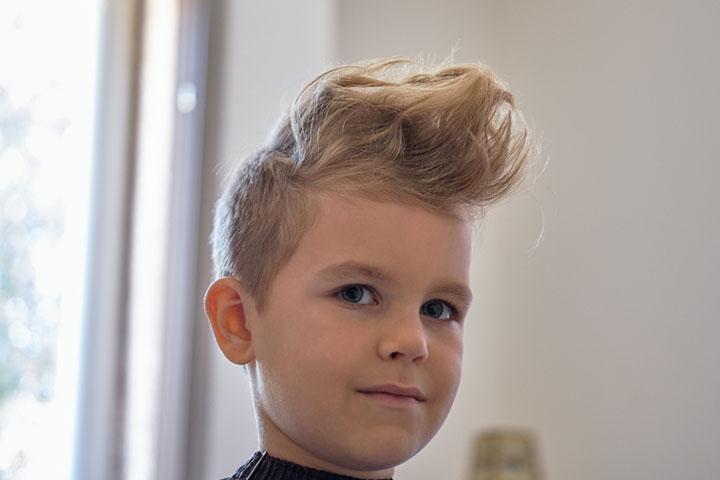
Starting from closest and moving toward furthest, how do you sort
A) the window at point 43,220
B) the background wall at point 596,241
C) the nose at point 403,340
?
the nose at point 403,340
the window at point 43,220
the background wall at point 596,241

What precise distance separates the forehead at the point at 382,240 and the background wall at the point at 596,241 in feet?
5.86

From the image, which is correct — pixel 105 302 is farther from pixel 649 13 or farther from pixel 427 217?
pixel 649 13

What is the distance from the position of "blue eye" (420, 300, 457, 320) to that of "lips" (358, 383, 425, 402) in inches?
2.9

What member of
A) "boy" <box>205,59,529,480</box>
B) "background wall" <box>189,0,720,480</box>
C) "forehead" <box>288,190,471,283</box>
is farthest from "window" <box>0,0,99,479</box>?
"forehead" <box>288,190,471,283</box>

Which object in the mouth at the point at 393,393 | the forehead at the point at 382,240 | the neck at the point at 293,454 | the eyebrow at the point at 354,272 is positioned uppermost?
the forehead at the point at 382,240

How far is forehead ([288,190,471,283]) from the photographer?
86cm

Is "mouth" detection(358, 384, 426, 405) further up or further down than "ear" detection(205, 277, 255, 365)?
further down

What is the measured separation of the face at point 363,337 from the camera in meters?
0.85

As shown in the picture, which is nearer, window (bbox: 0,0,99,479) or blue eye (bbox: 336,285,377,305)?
blue eye (bbox: 336,285,377,305)

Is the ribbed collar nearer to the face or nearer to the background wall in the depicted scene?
the face

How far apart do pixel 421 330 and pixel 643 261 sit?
8.11ft

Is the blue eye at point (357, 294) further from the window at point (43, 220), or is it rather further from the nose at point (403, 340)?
the window at point (43, 220)

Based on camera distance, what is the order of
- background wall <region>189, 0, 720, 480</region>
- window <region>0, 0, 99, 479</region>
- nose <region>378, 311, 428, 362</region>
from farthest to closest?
1. background wall <region>189, 0, 720, 480</region>
2. window <region>0, 0, 99, 479</region>
3. nose <region>378, 311, 428, 362</region>

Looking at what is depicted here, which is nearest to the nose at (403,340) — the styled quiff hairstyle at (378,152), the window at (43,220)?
the styled quiff hairstyle at (378,152)
